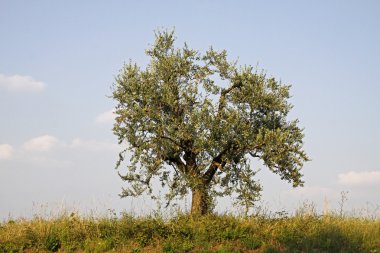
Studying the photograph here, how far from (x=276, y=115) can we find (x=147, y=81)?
8210mm

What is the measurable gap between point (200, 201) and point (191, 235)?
567 cm

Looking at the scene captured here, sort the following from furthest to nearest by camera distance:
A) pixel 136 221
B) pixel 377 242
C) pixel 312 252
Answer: pixel 136 221, pixel 377 242, pixel 312 252

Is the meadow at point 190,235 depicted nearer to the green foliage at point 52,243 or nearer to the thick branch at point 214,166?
the green foliage at point 52,243

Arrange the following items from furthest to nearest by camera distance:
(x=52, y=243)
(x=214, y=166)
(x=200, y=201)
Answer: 1. (x=214, y=166)
2. (x=200, y=201)
3. (x=52, y=243)

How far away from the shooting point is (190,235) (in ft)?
70.4

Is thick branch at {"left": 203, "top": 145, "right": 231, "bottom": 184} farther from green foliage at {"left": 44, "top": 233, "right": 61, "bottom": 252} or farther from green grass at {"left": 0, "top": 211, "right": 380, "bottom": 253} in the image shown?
green foliage at {"left": 44, "top": 233, "right": 61, "bottom": 252}

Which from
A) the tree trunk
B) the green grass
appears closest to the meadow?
the green grass

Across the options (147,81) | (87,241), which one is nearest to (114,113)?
(147,81)

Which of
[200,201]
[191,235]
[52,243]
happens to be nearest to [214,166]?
[200,201]

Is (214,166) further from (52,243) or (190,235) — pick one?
(52,243)

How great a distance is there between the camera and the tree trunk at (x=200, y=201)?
26938mm

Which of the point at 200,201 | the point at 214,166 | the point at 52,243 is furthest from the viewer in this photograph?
the point at 214,166

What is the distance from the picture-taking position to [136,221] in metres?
23.0

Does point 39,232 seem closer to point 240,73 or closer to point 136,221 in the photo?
point 136,221
